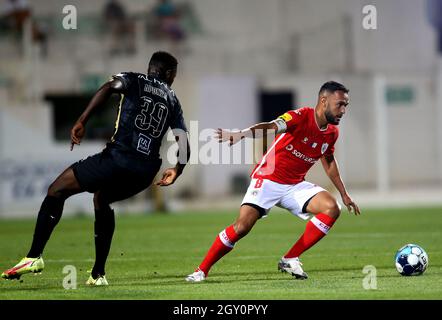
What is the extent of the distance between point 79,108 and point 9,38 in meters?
2.87

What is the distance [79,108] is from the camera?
30266 millimetres

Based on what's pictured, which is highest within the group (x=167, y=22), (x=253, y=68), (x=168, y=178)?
(x=167, y=22)

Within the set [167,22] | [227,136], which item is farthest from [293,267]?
[167,22]

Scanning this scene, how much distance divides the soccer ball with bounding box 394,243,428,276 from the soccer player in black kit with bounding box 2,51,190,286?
8.10 ft

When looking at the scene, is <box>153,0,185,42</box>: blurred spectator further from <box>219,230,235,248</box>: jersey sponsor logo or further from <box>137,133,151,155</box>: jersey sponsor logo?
<box>137,133,151,155</box>: jersey sponsor logo

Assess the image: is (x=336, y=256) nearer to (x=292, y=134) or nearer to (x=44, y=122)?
(x=292, y=134)

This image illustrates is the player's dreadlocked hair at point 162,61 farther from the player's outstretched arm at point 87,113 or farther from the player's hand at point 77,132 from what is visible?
the player's hand at point 77,132

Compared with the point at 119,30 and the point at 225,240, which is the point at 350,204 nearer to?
the point at 225,240

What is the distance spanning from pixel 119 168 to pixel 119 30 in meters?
20.8

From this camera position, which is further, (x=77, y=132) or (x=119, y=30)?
(x=119, y=30)

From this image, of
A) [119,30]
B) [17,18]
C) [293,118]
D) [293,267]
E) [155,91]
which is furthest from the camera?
[119,30]

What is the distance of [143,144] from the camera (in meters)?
9.82

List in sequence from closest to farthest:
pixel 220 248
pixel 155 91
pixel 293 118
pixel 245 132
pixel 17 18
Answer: pixel 245 132, pixel 155 91, pixel 220 248, pixel 293 118, pixel 17 18
